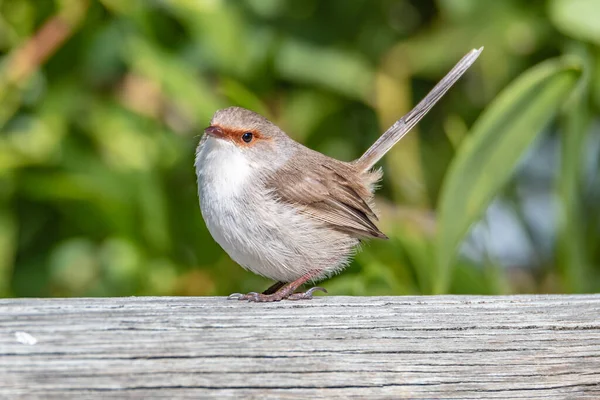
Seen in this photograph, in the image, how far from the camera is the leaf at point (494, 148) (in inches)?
150

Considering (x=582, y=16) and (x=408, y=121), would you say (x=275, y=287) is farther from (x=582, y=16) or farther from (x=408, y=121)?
(x=582, y=16)

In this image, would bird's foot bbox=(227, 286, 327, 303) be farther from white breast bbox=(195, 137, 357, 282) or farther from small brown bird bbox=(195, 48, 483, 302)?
white breast bbox=(195, 137, 357, 282)

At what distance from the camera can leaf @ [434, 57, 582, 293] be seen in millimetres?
3822

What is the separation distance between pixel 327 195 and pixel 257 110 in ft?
1.81

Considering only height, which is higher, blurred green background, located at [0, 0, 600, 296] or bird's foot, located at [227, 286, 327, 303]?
blurred green background, located at [0, 0, 600, 296]

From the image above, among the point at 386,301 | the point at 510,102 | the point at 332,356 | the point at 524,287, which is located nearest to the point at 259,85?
the point at 510,102

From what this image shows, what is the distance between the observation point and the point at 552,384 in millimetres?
2584

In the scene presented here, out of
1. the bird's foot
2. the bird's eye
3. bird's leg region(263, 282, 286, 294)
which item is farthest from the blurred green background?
the bird's foot

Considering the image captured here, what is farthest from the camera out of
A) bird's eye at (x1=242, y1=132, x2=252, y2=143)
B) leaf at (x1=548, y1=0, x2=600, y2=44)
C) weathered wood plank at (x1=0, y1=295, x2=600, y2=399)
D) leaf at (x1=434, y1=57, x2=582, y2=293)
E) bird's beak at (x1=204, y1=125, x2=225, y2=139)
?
leaf at (x1=548, y1=0, x2=600, y2=44)

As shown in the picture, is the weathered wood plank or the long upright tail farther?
the long upright tail

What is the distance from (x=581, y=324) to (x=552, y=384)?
0.23 m

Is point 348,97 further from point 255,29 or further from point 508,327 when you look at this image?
point 508,327

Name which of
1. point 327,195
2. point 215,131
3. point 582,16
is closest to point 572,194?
point 582,16

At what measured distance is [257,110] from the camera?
4473 millimetres
